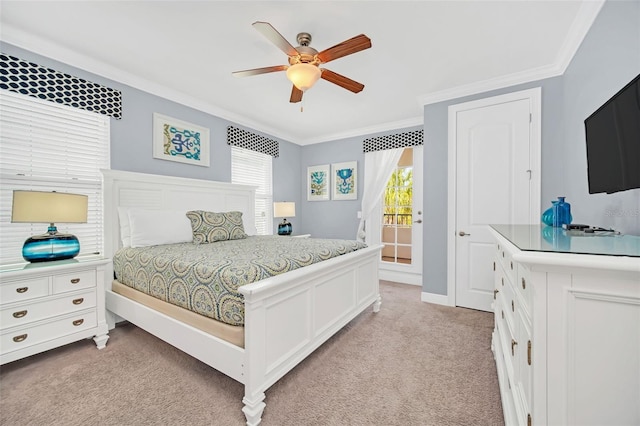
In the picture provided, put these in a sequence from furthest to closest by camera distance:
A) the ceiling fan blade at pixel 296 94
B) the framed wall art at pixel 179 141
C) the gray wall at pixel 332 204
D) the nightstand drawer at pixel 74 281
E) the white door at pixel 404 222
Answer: the gray wall at pixel 332 204, the white door at pixel 404 222, the framed wall art at pixel 179 141, the ceiling fan blade at pixel 296 94, the nightstand drawer at pixel 74 281

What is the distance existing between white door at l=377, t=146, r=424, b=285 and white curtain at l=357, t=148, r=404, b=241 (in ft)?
0.61

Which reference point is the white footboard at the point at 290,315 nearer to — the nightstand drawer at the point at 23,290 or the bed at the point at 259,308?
the bed at the point at 259,308

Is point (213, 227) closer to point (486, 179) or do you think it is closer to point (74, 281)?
point (74, 281)

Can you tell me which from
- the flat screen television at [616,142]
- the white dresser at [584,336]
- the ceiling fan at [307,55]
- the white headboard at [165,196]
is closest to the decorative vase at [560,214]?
the flat screen television at [616,142]

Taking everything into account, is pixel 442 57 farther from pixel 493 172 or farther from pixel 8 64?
pixel 8 64

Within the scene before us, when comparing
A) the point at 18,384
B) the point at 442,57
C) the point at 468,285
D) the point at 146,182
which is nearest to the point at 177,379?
the point at 18,384

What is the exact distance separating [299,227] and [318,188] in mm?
861

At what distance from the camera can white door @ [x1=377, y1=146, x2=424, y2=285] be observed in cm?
423

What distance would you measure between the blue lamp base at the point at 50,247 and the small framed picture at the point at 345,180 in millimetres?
3642

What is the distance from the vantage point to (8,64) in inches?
86.0

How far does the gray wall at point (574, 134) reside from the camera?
1.54m

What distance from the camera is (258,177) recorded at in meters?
4.48

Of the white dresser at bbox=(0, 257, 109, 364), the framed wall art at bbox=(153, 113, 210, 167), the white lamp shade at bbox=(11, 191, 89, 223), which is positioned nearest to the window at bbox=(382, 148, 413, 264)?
the framed wall art at bbox=(153, 113, 210, 167)

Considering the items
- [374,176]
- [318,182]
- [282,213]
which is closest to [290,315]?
[282,213]
